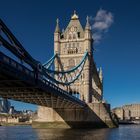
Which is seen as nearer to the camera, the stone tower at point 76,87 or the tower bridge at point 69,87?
the tower bridge at point 69,87

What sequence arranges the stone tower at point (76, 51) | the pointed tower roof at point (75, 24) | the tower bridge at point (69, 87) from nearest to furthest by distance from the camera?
the tower bridge at point (69, 87)
the stone tower at point (76, 51)
the pointed tower roof at point (75, 24)

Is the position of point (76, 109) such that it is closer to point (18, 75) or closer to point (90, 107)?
point (90, 107)

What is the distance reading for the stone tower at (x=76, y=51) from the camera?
90.8 m

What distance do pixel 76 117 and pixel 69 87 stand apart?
939 centimetres

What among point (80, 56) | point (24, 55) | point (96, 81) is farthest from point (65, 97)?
point (96, 81)

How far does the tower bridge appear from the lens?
163ft

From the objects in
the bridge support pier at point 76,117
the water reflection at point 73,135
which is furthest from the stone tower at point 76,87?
the water reflection at point 73,135

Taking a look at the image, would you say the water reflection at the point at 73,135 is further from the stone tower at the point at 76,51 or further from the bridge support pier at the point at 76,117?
the stone tower at the point at 76,51

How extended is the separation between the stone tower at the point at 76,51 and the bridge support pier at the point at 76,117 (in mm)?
4697

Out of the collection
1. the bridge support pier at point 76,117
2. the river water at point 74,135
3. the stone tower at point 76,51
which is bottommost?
the river water at point 74,135

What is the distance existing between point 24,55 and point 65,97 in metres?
21.7

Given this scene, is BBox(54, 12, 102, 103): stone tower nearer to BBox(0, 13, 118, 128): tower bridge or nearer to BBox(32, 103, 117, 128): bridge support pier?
BBox(0, 13, 118, 128): tower bridge

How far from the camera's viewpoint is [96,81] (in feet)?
385

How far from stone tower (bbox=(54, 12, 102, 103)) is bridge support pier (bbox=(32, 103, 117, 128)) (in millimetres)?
4697
